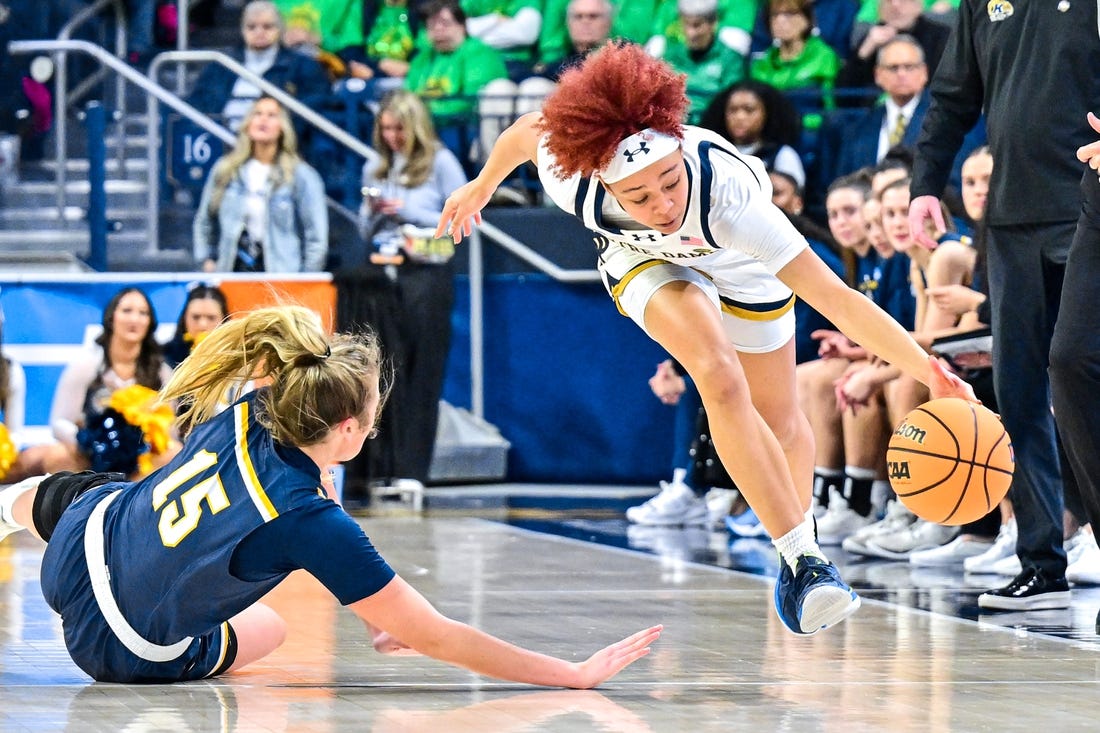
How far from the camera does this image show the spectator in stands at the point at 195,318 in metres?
9.33

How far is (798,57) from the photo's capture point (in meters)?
11.3

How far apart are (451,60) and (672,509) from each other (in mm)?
4666

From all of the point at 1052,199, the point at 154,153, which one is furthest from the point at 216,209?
the point at 1052,199

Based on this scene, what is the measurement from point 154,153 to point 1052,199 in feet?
25.7

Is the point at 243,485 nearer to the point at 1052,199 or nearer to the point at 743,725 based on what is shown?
the point at 743,725

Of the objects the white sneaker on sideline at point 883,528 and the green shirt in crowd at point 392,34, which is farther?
the green shirt in crowd at point 392,34

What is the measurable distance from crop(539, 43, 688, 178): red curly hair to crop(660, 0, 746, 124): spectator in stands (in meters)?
6.78

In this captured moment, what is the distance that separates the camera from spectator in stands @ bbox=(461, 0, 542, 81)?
41.0 ft

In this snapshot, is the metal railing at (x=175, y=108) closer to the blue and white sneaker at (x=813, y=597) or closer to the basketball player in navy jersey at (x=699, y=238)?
the basketball player in navy jersey at (x=699, y=238)

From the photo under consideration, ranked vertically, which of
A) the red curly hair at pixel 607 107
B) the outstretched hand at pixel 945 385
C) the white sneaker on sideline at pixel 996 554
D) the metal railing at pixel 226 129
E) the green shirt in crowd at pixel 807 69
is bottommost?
the white sneaker on sideline at pixel 996 554

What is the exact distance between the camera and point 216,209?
11.1 m

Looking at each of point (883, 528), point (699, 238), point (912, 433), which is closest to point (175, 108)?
point (883, 528)

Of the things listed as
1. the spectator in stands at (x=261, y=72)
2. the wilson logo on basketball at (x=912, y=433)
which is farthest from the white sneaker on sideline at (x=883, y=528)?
the spectator in stands at (x=261, y=72)

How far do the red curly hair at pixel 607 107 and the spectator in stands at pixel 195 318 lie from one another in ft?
17.2
